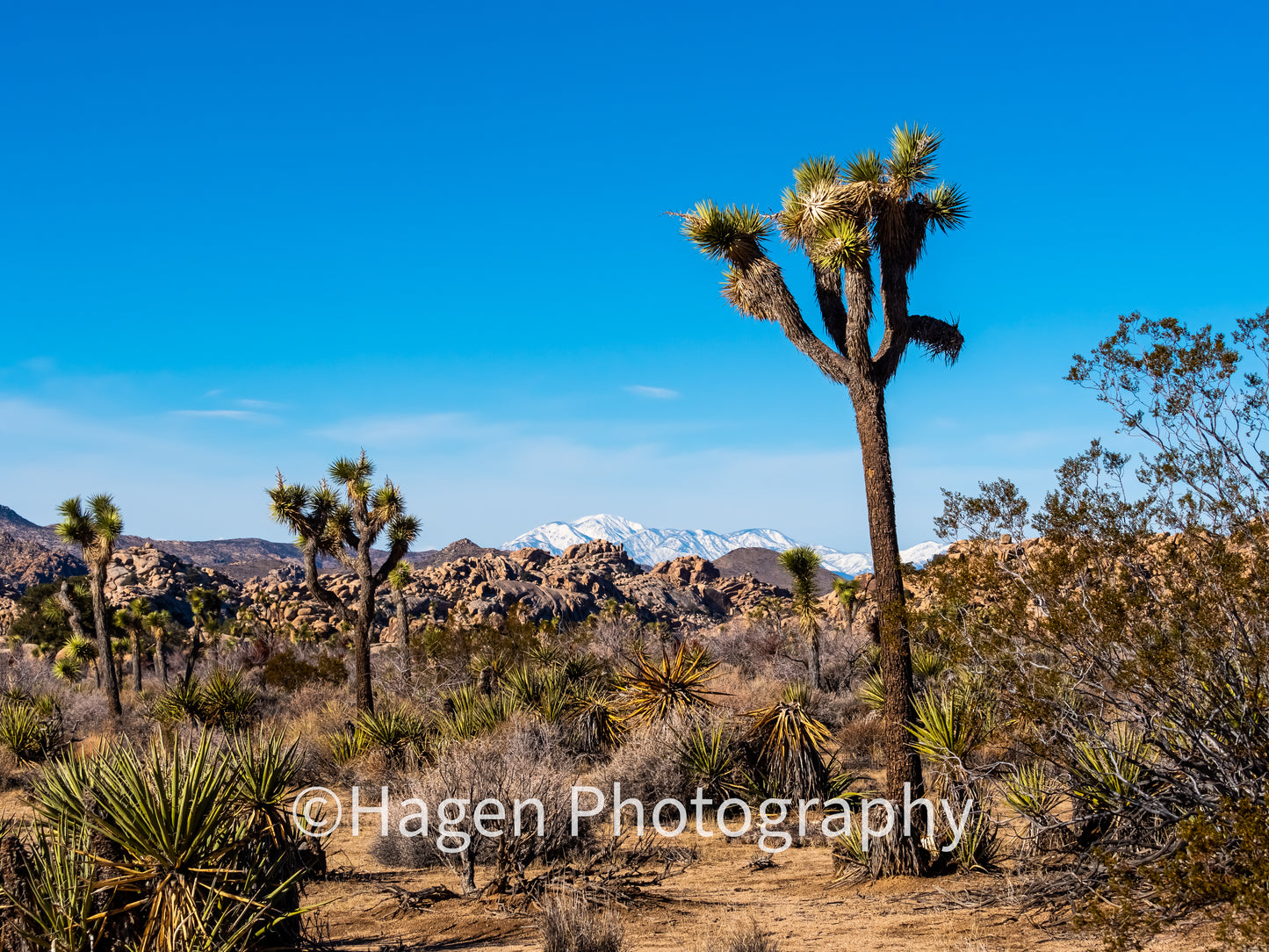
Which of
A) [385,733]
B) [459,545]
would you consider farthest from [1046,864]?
[459,545]

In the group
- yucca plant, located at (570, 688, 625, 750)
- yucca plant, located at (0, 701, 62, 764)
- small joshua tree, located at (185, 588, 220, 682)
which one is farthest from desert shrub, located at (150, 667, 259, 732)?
small joshua tree, located at (185, 588, 220, 682)

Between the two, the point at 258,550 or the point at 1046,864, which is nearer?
the point at 1046,864

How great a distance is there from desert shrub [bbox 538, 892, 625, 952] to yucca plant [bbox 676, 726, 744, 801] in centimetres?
517

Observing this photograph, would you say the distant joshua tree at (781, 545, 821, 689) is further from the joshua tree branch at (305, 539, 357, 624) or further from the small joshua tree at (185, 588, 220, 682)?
the small joshua tree at (185, 588, 220, 682)

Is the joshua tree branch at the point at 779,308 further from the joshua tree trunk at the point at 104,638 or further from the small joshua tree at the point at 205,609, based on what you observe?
the small joshua tree at the point at 205,609

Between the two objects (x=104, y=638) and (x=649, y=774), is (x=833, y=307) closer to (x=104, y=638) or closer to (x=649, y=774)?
(x=649, y=774)

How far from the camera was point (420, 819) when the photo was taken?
998 centimetres

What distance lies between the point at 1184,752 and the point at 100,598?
81.3 ft

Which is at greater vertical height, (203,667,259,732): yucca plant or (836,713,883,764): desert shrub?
(203,667,259,732): yucca plant

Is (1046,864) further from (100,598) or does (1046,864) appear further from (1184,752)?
(100,598)

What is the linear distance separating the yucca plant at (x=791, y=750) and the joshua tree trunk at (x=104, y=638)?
17.0m

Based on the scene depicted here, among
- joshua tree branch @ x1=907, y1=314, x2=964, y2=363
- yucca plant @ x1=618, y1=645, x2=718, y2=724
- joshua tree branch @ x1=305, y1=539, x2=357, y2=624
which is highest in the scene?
joshua tree branch @ x1=907, y1=314, x2=964, y2=363

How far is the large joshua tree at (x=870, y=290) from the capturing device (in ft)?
31.9

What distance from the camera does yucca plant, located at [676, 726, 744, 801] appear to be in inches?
480
